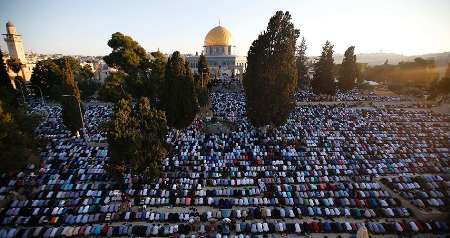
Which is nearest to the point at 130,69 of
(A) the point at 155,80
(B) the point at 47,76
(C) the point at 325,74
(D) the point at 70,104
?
(A) the point at 155,80

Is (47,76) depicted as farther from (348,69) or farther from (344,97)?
(348,69)

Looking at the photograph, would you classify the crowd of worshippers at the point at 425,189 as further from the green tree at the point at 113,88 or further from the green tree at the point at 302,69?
the green tree at the point at 302,69

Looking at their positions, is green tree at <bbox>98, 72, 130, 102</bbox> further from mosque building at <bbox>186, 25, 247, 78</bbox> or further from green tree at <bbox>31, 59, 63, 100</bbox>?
mosque building at <bbox>186, 25, 247, 78</bbox>

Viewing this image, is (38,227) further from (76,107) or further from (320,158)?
(320,158)

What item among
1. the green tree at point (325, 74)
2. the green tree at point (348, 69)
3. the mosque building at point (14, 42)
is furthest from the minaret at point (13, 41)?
the green tree at point (348, 69)

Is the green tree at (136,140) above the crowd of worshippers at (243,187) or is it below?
above

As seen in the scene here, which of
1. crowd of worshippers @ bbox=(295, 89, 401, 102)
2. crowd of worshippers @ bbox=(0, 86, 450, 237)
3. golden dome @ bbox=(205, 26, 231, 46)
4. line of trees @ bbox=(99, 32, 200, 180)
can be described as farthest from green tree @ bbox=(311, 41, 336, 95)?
golden dome @ bbox=(205, 26, 231, 46)

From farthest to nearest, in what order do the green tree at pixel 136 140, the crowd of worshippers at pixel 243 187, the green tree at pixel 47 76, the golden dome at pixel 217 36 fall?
the golden dome at pixel 217 36 < the green tree at pixel 47 76 < the green tree at pixel 136 140 < the crowd of worshippers at pixel 243 187
